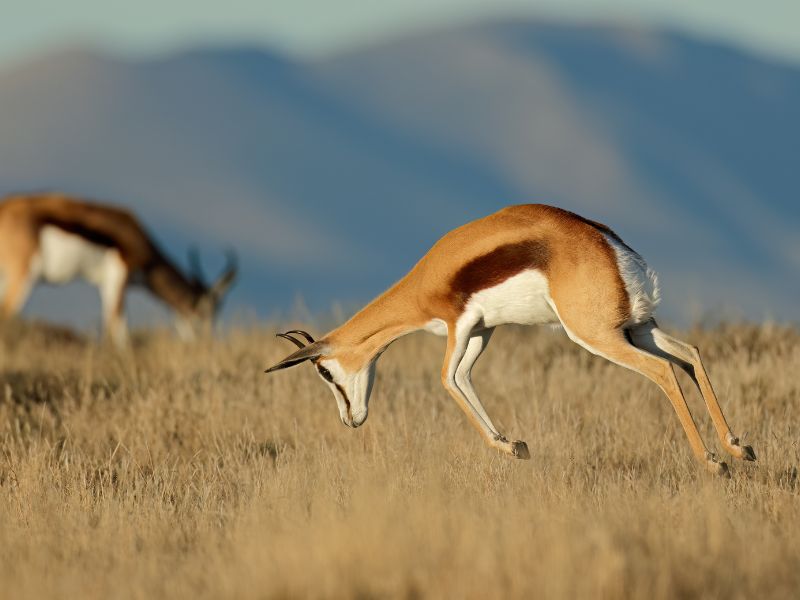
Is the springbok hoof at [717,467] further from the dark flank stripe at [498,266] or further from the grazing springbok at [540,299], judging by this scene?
the dark flank stripe at [498,266]

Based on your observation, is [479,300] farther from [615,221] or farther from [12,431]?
[615,221]

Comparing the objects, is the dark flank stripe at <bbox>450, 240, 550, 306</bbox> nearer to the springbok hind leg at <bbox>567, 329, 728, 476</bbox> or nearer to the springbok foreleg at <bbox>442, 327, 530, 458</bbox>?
the springbok foreleg at <bbox>442, 327, 530, 458</bbox>

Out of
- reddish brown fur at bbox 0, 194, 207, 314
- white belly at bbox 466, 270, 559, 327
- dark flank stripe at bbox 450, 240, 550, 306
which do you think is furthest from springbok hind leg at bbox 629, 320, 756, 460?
reddish brown fur at bbox 0, 194, 207, 314

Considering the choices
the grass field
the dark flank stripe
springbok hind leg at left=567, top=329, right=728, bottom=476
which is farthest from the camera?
the dark flank stripe

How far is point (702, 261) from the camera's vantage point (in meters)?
162

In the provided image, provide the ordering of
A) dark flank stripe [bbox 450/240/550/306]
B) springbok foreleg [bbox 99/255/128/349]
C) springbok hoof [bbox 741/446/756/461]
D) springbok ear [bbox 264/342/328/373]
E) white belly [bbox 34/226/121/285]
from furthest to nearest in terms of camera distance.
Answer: springbok foreleg [bbox 99/255/128/349] < white belly [bbox 34/226/121/285] < springbok ear [bbox 264/342/328/373] < dark flank stripe [bbox 450/240/550/306] < springbok hoof [bbox 741/446/756/461]

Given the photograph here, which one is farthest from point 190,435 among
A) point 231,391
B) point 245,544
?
point 245,544

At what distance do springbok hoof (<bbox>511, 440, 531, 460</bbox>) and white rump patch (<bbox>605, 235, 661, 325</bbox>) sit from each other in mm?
1109

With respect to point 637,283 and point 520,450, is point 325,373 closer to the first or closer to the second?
point 520,450

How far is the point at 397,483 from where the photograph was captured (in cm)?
725

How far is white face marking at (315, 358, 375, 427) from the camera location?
9281mm

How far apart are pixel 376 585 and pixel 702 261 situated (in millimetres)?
161923

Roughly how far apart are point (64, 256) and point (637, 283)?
1309cm

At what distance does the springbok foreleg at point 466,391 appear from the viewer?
8.40 meters
